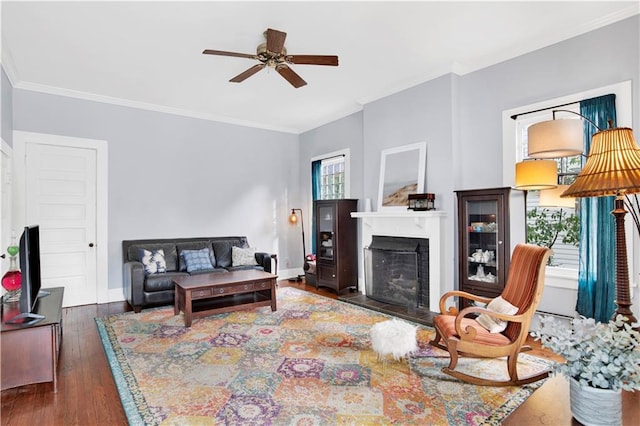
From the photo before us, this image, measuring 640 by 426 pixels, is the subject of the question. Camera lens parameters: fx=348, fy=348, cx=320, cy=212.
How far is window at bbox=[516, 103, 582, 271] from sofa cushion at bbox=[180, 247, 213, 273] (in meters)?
4.41

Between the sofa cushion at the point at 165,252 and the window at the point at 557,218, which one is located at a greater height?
the window at the point at 557,218

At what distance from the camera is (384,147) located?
517 cm

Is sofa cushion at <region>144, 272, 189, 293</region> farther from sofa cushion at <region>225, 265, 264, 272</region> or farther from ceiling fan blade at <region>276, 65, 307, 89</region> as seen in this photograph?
ceiling fan blade at <region>276, 65, 307, 89</region>

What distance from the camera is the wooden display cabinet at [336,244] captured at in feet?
18.5

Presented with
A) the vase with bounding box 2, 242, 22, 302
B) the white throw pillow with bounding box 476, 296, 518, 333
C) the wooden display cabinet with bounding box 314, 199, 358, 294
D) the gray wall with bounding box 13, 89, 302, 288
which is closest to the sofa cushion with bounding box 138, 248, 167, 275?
the gray wall with bounding box 13, 89, 302, 288

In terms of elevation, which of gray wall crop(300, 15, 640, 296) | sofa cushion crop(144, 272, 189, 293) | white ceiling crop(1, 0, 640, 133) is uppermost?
white ceiling crop(1, 0, 640, 133)

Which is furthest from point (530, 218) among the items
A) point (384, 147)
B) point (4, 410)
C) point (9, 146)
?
point (9, 146)

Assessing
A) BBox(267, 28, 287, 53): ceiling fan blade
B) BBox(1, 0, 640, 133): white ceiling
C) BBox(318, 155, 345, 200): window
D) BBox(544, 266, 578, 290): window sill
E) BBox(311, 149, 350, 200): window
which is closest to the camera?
BBox(267, 28, 287, 53): ceiling fan blade

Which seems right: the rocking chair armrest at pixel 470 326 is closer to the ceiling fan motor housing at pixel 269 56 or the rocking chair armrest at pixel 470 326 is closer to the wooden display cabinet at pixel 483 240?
the wooden display cabinet at pixel 483 240

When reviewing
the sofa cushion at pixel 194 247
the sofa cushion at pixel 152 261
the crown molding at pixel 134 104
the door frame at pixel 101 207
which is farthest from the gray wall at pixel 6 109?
the sofa cushion at pixel 194 247

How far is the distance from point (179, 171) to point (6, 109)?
7.41 ft

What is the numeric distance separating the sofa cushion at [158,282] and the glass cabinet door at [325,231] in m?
2.36

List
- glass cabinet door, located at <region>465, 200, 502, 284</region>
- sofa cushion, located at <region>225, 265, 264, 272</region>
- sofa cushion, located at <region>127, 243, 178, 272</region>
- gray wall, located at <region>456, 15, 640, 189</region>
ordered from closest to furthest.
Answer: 1. gray wall, located at <region>456, 15, 640, 189</region>
2. glass cabinet door, located at <region>465, 200, 502, 284</region>
3. sofa cushion, located at <region>127, 243, 178, 272</region>
4. sofa cushion, located at <region>225, 265, 264, 272</region>

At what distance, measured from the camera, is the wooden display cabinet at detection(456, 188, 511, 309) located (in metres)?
3.70
